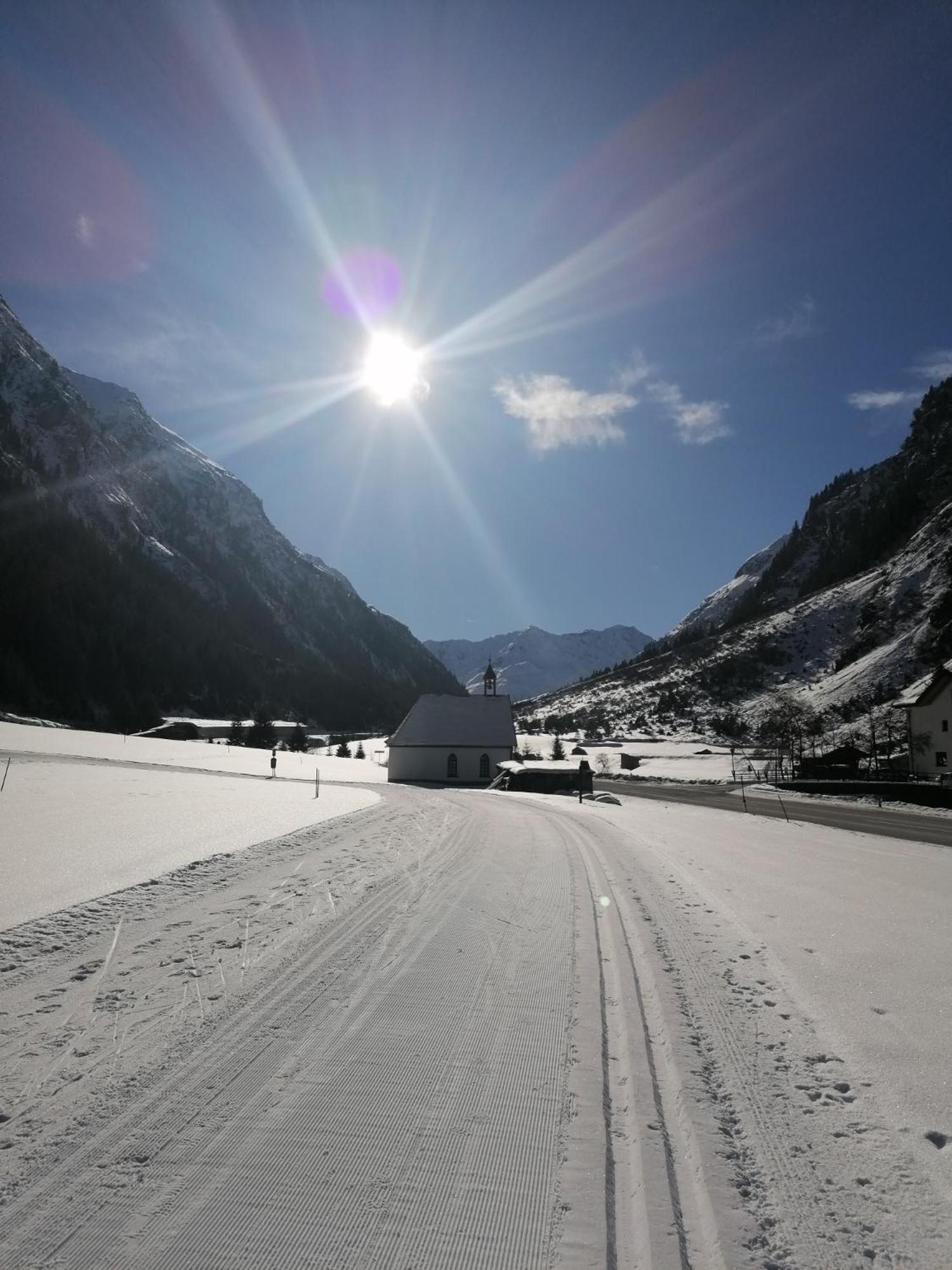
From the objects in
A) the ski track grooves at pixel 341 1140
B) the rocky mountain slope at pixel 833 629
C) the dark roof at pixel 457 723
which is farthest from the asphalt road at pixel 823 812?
the rocky mountain slope at pixel 833 629

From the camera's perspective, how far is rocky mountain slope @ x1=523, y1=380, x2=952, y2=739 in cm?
9162

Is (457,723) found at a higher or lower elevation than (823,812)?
higher

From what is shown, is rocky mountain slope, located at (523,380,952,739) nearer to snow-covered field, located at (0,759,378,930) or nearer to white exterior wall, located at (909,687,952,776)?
white exterior wall, located at (909,687,952,776)

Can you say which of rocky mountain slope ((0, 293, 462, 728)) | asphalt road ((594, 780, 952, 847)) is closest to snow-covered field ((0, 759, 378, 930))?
asphalt road ((594, 780, 952, 847))

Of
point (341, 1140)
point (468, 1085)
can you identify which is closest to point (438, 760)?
point (468, 1085)

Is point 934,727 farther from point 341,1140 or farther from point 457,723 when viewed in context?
point 341,1140

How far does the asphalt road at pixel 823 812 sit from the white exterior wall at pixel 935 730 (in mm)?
15599

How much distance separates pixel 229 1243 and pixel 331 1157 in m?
0.71

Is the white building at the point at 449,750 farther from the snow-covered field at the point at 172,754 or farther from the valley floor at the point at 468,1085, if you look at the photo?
the valley floor at the point at 468,1085

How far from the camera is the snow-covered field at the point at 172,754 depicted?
36.0 m

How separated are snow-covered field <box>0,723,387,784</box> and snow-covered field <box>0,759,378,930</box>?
424 inches

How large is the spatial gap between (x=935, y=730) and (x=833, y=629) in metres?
89.3

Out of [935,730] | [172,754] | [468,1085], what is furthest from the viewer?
[935,730]

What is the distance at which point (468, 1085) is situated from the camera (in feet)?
14.2
